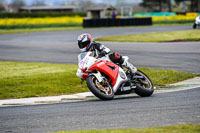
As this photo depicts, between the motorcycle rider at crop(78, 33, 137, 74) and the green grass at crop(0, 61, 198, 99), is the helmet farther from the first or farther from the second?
the green grass at crop(0, 61, 198, 99)

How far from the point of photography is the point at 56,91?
11.2 metres

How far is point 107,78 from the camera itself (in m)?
9.68

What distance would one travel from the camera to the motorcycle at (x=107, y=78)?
30.2ft

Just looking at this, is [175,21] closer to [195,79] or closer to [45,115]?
[195,79]

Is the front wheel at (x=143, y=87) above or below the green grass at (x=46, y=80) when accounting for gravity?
above

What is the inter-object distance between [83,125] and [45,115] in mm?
1284

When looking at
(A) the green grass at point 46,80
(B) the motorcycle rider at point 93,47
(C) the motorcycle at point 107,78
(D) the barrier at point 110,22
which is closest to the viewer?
(C) the motorcycle at point 107,78

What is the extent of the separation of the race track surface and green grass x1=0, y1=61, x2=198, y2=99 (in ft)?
6.36

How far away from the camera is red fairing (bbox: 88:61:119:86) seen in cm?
936

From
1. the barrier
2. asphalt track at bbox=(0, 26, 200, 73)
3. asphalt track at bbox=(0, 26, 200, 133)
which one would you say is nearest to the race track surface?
asphalt track at bbox=(0, 26, 200, 133)

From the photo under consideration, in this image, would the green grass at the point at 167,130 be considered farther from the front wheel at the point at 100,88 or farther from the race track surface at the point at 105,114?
the front wheel at the point at 100,88

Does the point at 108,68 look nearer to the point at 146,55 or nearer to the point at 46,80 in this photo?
the point at 46,80

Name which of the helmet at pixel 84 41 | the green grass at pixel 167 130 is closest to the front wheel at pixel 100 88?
the helmet at pixel 84 41

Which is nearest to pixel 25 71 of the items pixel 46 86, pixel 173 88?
pixel 46 86
